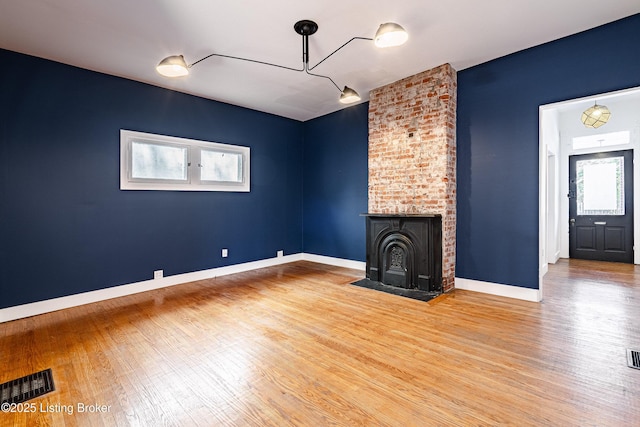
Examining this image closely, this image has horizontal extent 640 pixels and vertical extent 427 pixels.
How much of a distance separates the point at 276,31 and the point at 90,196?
3073 millimetres

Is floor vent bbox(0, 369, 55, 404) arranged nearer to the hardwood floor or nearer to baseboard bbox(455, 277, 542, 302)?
the hardwood floor

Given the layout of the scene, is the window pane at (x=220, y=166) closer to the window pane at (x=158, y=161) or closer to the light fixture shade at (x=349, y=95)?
the window pane at (x=158, y=161)

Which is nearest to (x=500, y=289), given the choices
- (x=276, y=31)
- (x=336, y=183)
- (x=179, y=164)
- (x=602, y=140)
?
(x=336, y=183)

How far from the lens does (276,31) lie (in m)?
3.09

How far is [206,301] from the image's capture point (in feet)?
12.4

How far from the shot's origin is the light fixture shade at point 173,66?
2967mm

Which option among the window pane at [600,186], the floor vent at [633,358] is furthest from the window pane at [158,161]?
the window pane at [600,186]

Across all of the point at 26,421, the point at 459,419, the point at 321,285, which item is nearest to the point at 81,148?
the point at 26,421

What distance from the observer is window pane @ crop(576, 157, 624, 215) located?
19.4 ft

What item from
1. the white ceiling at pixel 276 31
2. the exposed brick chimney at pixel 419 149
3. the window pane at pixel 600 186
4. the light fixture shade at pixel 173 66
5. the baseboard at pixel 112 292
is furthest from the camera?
the window pane at pixel 600 186

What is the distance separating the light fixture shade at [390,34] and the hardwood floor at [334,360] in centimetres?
263

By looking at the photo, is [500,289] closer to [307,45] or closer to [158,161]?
[307,45]

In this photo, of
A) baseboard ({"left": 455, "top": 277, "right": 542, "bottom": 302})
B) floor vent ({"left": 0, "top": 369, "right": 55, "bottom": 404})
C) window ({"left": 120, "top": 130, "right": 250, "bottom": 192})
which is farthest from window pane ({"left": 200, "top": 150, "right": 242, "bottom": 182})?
baseboard ({"left": 455, "top": 277, "right": 542, "bottom": 302})

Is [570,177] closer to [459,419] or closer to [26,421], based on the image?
[459,419]
